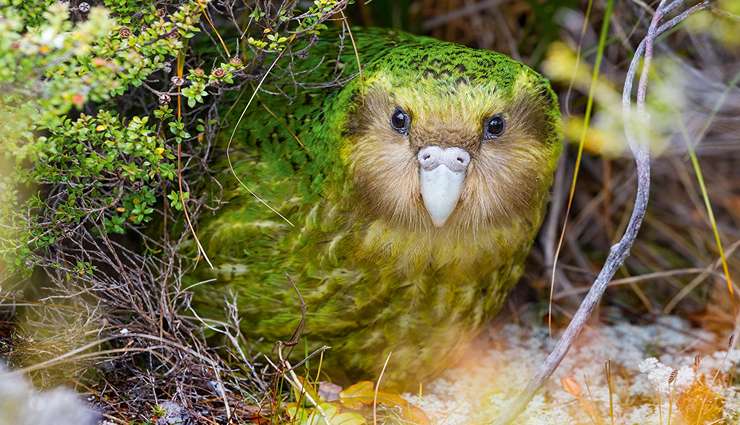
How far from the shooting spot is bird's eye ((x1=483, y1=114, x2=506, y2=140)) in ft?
6.75

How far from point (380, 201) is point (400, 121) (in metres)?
0.21

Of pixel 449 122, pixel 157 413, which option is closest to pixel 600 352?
pixel 449 122

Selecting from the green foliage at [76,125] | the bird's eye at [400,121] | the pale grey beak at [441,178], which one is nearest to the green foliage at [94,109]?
the green foliage at [76,125]

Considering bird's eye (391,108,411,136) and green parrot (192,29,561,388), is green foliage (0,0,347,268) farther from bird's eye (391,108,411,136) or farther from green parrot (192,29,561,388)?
bird's eye (391,108,411,136)

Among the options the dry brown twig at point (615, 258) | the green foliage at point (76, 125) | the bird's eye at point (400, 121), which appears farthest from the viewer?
the bird's eye at point (400, 121)

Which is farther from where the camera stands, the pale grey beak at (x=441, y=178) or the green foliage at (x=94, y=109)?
the pale grey beak at (x=441, y=178)

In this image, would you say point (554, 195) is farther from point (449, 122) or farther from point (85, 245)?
point (85, 245)

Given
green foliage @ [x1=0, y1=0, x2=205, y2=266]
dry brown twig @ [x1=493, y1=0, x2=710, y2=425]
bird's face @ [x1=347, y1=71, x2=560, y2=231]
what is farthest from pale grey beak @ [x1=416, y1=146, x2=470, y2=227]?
green foliage @ [x1=0, y1=0, x2=205, y2=266]

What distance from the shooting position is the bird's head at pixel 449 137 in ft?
6.55

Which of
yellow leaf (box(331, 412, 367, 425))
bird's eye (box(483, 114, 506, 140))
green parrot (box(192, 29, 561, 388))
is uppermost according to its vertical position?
bird's eye (box(483, 114, 506, 140))

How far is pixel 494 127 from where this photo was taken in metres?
2.07

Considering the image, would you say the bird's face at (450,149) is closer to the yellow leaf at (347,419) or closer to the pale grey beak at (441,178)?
the pale grey beak at (441,178)

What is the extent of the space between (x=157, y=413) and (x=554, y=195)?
5.58ft

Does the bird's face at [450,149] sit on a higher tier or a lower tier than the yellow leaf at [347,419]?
higher
